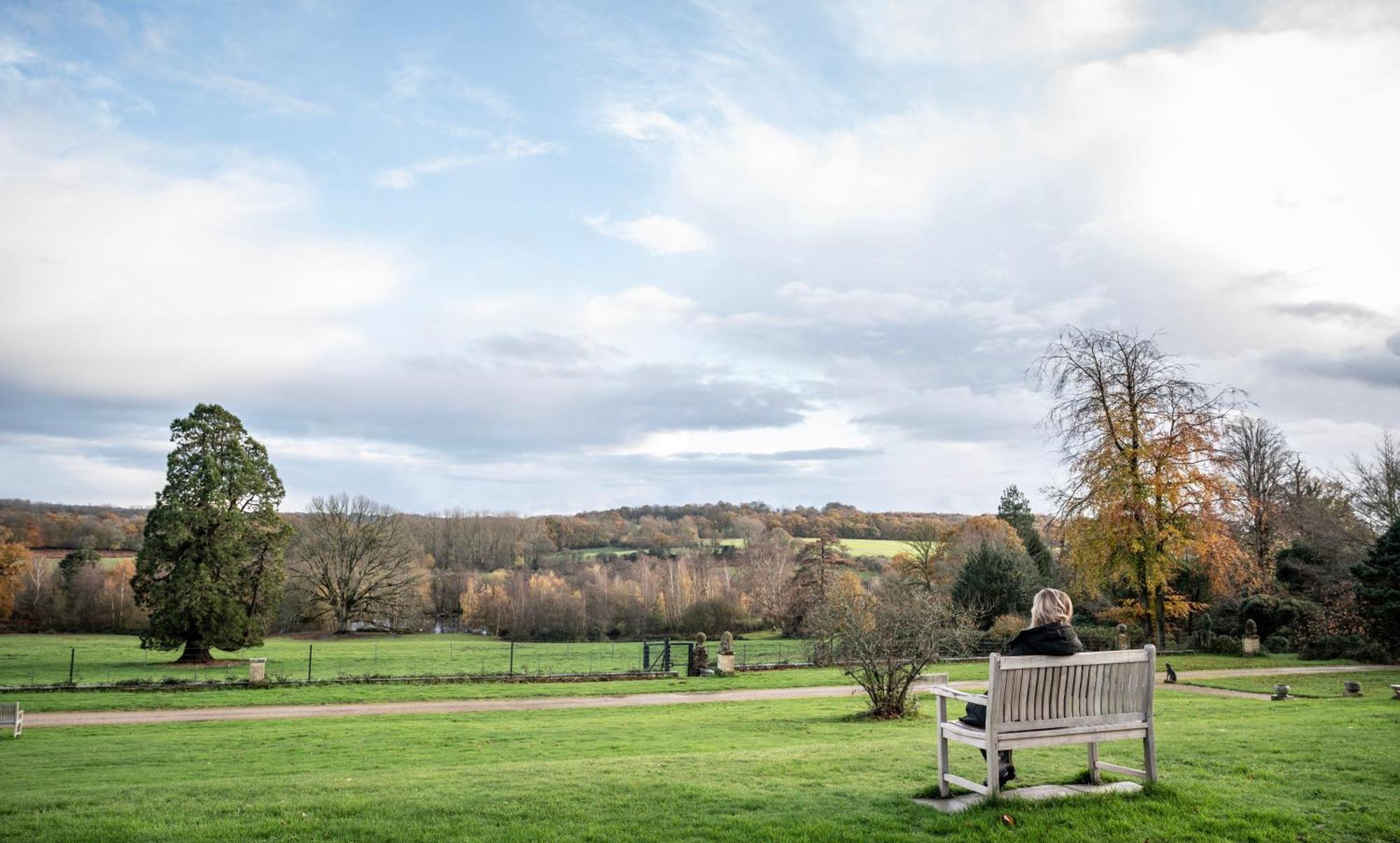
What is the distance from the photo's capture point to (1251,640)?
29.2 metres

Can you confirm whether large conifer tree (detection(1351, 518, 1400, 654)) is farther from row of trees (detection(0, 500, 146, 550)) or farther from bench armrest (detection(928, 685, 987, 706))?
row of trees (detection(0, 500, 146, 550))

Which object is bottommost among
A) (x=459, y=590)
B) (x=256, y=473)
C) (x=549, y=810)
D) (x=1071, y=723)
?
(x=459, y=590)

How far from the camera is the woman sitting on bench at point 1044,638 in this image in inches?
246

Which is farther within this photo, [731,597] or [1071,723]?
[731,597]

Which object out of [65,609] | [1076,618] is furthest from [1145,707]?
[65,609]

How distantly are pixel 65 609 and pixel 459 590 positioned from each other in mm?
27683

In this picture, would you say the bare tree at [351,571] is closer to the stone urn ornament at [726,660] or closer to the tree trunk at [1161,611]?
the stone urn ornament at [726,660]

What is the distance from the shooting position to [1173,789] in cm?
627

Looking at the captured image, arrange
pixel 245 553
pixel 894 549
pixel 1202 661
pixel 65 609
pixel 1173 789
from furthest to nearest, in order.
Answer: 1. pixel 894 549
2. pixel 65 609
3. pixel 245 553
4. pixel 1202 661
5. pixel 1173 789

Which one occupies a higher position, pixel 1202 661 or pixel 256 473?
pixel 256 473

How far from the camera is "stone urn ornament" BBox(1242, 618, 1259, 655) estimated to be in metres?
29.0

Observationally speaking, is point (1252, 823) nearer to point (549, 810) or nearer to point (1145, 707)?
point (1145, 707)

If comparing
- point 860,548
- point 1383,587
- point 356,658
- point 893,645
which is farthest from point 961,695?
point 860,548

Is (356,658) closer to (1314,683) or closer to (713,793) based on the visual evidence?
(713,793)
